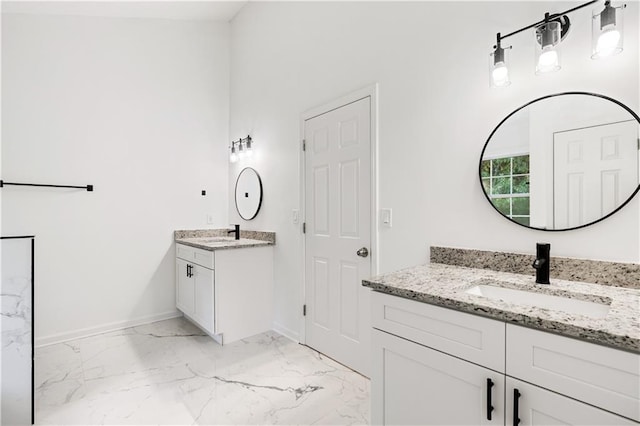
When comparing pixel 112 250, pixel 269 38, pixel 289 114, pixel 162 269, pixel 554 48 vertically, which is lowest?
pixel 162 269

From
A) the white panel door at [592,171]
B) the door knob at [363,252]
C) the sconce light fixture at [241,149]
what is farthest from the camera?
the sconce light fixture at [241,149]

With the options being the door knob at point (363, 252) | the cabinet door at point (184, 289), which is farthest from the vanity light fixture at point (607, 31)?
the cabinet door at point (184, 289)

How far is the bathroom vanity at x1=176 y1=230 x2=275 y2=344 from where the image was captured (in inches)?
110

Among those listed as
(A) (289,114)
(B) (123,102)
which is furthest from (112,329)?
(A) (289,114)

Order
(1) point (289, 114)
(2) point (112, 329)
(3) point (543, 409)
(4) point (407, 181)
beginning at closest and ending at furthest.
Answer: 1. (3) point (543, 409)
2. (4) point (407, 181)
3. (1) point (289, 114)
4. (2) point (112, 329)

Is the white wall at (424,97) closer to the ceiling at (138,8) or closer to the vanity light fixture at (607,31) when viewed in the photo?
the vanity light fixture at (607,31)

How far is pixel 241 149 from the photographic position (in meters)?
3.53

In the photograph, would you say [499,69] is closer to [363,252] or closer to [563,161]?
[563,161]

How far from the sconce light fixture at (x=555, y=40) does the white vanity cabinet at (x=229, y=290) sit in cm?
232

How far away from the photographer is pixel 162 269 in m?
3.49

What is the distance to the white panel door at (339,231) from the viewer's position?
2.30m

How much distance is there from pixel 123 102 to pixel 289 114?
5.59 ft

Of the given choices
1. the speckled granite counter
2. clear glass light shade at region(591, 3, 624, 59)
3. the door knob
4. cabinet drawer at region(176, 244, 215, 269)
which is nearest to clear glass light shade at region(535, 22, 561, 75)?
clear glass light shade at region(591, 3, 624, 59)

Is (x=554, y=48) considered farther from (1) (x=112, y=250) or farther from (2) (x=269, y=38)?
(1) (x=112, y=250)
